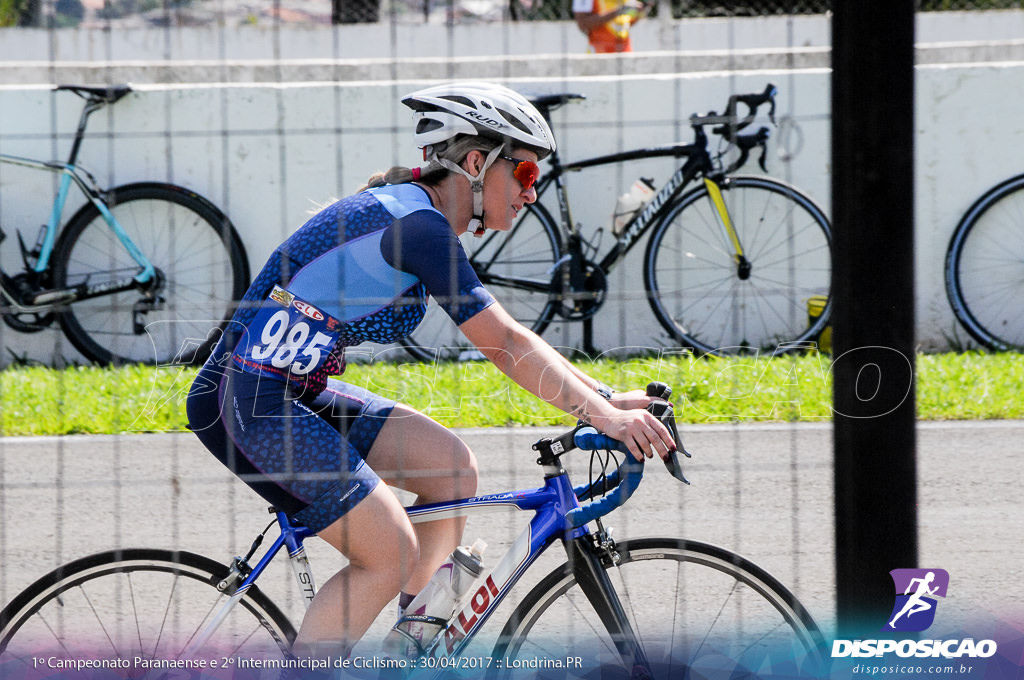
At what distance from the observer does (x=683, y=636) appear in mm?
3031

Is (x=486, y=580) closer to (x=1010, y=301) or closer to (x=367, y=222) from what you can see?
(x=367, y=222)

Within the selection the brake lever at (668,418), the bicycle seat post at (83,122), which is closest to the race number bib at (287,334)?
the brake lever at (668,418)

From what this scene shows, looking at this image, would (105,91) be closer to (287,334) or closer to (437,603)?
(287,334)

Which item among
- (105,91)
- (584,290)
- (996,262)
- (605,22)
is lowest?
(584,290)

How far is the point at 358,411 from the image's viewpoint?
2.89m

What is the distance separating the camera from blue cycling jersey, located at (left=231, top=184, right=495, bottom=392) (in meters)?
2.56

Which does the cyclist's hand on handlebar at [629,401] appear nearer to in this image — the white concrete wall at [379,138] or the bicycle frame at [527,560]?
the bicycle frame at [527,560]

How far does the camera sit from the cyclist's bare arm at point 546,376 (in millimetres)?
2469

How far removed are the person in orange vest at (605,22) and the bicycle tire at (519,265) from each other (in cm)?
253

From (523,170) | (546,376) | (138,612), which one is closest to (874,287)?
(546,376)

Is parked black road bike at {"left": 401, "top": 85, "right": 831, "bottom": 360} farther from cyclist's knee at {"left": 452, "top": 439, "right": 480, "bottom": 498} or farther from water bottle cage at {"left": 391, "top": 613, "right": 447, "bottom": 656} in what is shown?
water bottle cage at {"left": 391, "top": 613, "right": 447, "bottom": 656}

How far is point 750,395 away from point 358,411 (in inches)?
132

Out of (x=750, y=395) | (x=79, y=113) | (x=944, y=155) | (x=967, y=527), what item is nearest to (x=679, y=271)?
(x=750, y=395)

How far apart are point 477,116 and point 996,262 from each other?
5.47 meters
